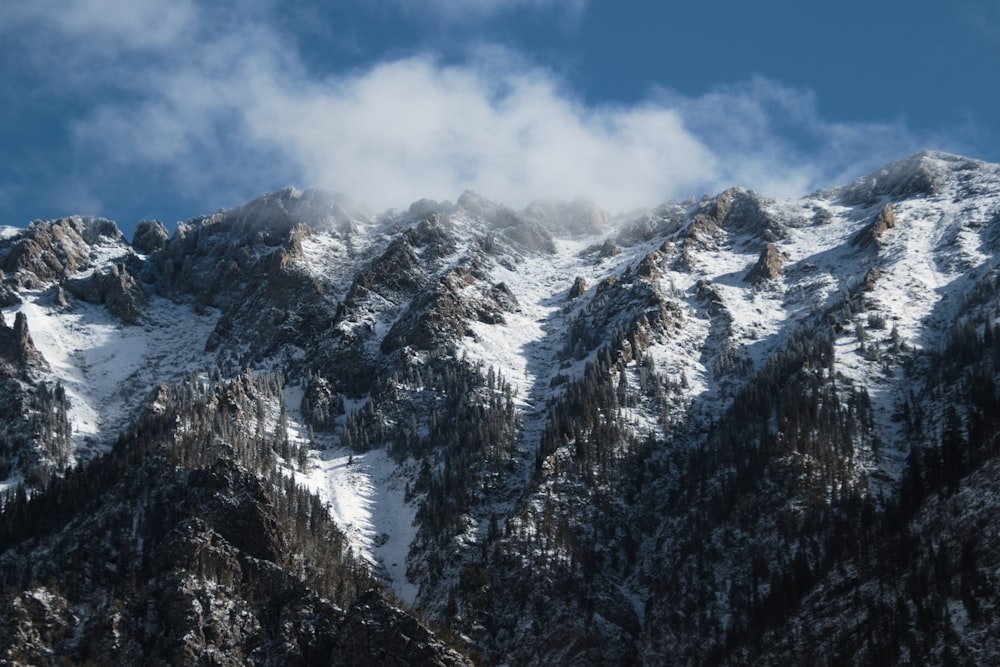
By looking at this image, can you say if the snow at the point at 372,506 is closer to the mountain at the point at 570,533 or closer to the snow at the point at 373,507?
the snow at the point at 373,507

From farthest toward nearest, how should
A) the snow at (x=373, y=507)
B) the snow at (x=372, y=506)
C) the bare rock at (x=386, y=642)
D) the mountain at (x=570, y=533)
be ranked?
the snow at (x=373, y=507) → the snow at (x=372, y=506) → the bare rock at (x=386, y=642) → the mountain at (x=570, y=533)

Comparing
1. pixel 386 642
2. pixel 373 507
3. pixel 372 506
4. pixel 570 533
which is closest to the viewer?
pixel 386 642

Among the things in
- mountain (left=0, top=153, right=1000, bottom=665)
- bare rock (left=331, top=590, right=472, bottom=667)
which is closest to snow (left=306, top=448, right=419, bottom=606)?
mountain (left=0, top=153, right=1000, bottom=665)

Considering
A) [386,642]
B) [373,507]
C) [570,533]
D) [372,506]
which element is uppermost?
[372,506]

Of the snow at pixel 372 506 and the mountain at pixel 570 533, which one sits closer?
the mountain at pixel 570 533

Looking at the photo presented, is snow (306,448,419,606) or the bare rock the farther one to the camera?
snow (306,448,419,606)

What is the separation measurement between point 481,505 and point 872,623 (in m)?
71.8

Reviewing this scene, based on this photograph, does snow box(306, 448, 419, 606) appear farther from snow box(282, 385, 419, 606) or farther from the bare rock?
the bare rock

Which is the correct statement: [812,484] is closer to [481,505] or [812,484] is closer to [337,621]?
[481,505]

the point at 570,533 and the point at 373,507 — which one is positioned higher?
the point at 373,507

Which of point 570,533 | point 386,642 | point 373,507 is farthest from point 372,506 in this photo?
point 386,642

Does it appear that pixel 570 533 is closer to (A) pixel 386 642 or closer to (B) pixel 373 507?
(B) pixel 373 507

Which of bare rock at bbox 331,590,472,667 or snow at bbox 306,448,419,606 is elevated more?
snow at bbox 306,448,419,606

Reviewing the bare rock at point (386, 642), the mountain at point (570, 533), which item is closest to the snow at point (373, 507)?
the mountain at point (570, 533)
